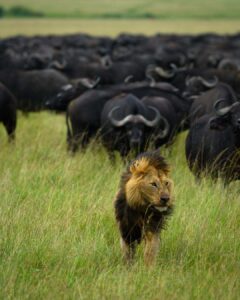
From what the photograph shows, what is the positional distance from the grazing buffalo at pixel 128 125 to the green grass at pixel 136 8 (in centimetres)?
8505

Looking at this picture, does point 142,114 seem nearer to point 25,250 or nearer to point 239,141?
point 239,141

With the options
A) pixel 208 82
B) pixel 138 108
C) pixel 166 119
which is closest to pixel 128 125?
pixel 138 108

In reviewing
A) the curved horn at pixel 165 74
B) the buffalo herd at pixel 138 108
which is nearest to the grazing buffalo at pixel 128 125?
the buffalo herd at pixel 138 108

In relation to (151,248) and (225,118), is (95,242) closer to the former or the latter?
(151,248)

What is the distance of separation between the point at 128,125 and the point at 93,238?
14.5 feet

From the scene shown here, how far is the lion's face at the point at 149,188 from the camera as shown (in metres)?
5.59

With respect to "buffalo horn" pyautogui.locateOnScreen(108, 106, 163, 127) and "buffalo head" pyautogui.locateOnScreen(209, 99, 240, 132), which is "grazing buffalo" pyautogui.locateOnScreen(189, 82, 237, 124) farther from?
"buffalo head" pyautogui.locateOnScreen(209, 99, 240, 132)

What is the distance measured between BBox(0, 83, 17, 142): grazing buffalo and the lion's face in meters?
7.18

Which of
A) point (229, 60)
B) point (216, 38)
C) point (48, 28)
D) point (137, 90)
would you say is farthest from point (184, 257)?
point (48, 28)

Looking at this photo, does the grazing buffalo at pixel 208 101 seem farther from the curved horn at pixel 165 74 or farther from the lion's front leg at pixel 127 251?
the curved horn at pixel 165 74

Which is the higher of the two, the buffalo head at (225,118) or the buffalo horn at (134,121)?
the buffalo head at (225,118)

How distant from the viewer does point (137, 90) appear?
1303cm

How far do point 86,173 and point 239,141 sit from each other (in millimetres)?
1865

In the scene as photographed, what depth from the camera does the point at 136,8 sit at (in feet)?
364
